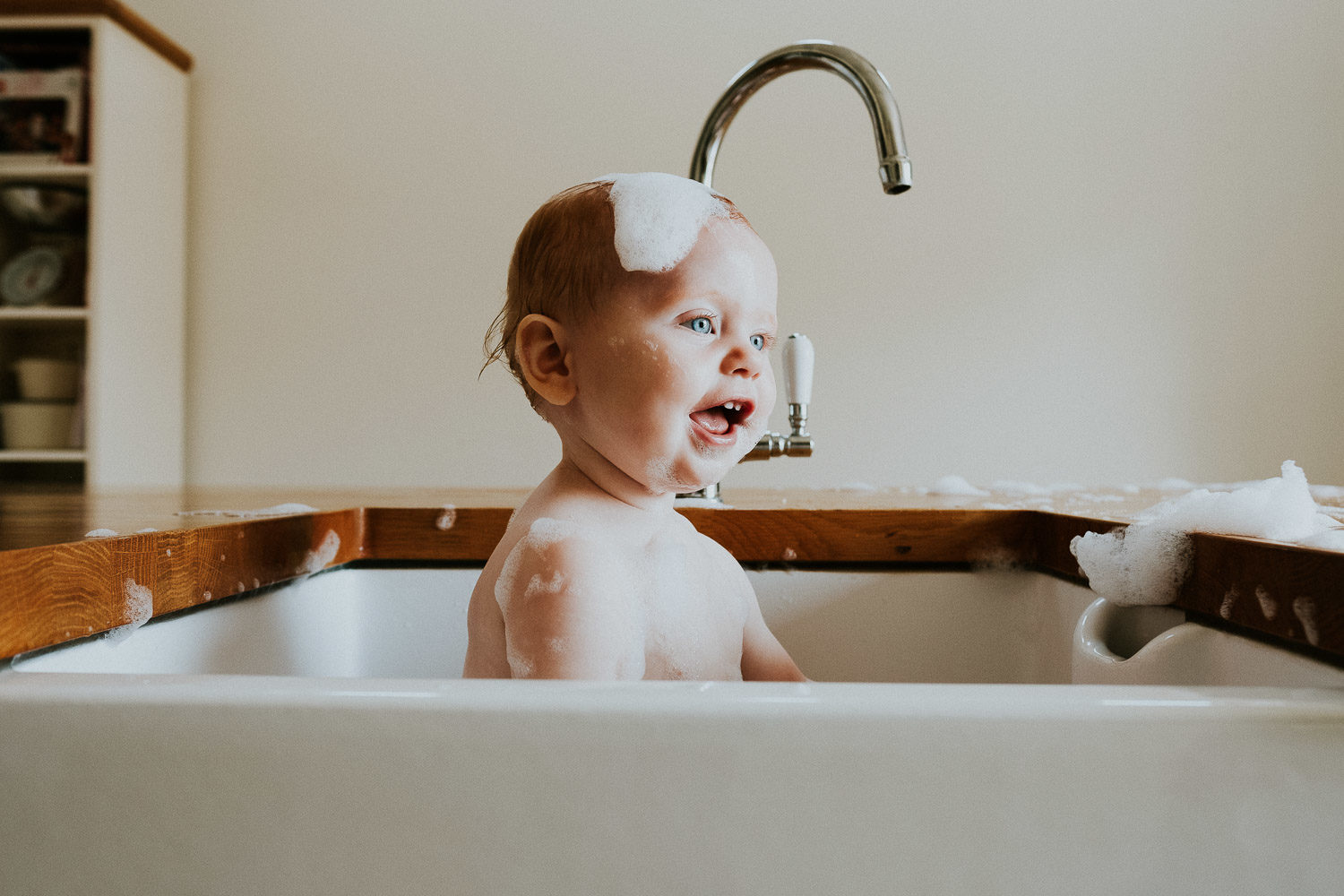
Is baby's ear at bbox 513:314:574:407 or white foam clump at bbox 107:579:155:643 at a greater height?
baby's ear at bbox 513:314:574:407

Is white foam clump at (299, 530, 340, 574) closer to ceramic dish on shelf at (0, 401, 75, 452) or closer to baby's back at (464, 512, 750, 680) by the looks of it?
baby's back at (464, 512, 750, 680)

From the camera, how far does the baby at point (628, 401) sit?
439mm

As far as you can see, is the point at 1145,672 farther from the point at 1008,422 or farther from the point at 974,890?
the point at 1008,422

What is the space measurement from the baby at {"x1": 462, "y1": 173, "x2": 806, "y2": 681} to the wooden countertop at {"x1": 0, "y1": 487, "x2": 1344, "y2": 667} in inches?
5.6

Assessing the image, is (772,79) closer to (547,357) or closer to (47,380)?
(547,357)

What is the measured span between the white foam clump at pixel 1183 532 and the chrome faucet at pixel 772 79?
12.6 inches

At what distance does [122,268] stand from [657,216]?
6.85ft

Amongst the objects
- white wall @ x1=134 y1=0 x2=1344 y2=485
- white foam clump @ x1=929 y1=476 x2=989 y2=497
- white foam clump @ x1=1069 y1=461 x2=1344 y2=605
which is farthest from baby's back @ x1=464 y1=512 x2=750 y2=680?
white wall @ x1=134 y1=0 x2=1344 y2=485

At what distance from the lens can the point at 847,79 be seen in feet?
2.42

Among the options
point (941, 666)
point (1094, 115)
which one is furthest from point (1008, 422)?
point (941, 666)

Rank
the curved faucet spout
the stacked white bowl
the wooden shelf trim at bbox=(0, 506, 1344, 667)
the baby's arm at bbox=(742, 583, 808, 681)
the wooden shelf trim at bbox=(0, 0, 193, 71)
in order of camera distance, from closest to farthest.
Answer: the wooden shelf trim at bbox=(0, 506, 1344, 667)
the baby's arm at bbox=(742, 583, 808, 681)
the curved faucet spout
the wooden shelf trim at bbox=(0, 0, 193, 71)
the stacked white bowl

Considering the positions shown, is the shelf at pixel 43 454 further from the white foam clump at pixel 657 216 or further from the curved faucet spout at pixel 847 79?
the white foam clump at pixel 657 216

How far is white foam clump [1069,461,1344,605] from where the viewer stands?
1.20ft

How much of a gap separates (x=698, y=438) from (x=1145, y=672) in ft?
0.76
